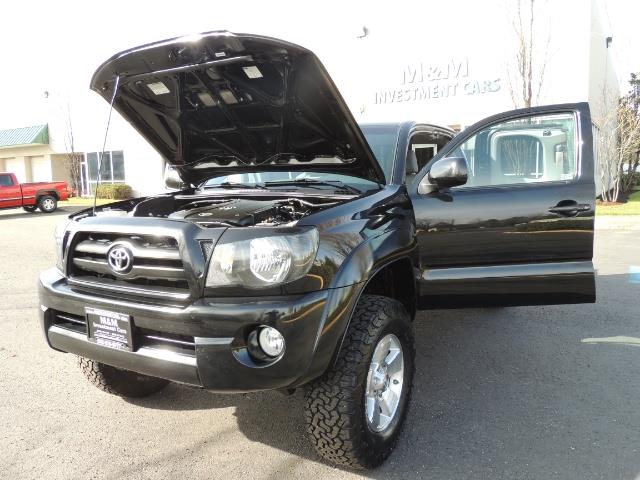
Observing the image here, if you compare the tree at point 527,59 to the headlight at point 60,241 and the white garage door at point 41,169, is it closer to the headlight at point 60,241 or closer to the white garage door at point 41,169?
the headlight at point 60,241

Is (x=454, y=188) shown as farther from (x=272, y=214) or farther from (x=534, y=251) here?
(x=272, y=214)

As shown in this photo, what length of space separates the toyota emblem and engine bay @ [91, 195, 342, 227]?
1.12 ft

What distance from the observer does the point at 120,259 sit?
7.92 ft

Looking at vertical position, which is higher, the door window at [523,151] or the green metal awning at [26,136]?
the green metal awning at [26,136]

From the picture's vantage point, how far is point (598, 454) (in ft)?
8.85

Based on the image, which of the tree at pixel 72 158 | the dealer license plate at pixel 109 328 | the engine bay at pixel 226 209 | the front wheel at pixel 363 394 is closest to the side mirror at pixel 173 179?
the engine bay at pixel 226 209

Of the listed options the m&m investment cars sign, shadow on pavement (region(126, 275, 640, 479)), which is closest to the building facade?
the m&m investment cars sign

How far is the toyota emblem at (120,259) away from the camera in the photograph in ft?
7.88

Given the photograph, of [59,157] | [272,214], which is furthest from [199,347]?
[59,157]

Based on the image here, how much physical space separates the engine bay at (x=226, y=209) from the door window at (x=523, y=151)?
126cm

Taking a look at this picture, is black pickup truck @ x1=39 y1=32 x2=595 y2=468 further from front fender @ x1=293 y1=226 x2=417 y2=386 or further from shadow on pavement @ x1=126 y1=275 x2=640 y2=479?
shadow on pavement @ x1=126 y1=275 x2=640 y2=479

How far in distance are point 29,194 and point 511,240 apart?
66.7ft

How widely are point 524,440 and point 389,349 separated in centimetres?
92

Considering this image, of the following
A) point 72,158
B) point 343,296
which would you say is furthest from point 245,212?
point 72,158
